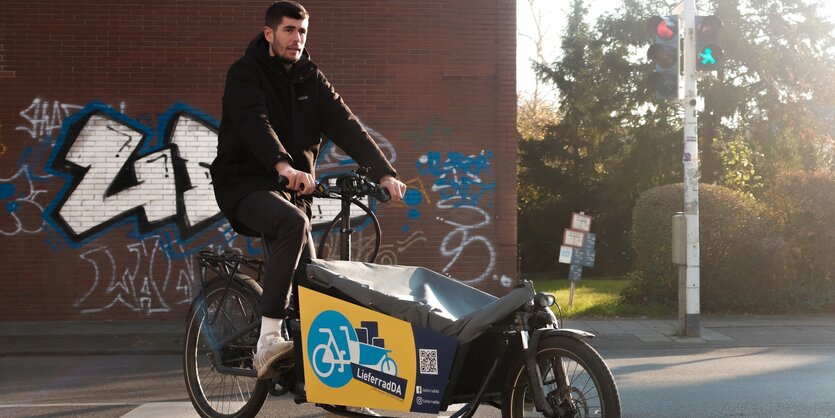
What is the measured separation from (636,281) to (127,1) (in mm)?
8718

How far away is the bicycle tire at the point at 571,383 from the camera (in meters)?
3.66

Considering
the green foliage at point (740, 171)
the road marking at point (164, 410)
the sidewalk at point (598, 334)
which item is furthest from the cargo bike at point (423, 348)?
the green foliage at point (740, 171)

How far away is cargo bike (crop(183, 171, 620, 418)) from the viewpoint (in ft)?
12.4

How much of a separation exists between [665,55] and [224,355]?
749 cm

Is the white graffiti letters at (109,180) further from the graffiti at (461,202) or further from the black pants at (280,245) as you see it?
the black pants at (280,245)

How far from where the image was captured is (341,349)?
4.16 meters

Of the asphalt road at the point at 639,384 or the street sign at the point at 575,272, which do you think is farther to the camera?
the street sign at the point at 575,272

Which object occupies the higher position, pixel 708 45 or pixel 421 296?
pixel 708 45

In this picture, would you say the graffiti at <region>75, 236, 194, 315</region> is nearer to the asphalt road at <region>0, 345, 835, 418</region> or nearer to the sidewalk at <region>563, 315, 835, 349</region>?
the asphalt road at <region>0, 345, 835, 418</region>

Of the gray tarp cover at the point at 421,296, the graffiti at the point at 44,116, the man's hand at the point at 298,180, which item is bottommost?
the gray tarp cover at the point at 421,296

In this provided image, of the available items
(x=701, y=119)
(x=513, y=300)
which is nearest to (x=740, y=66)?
(x=701, y=119)

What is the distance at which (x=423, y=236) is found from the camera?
40.8 ft

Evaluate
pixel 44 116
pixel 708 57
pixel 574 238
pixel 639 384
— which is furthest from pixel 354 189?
pixel 574 238

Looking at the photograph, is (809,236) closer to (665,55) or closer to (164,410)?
(665,55)
